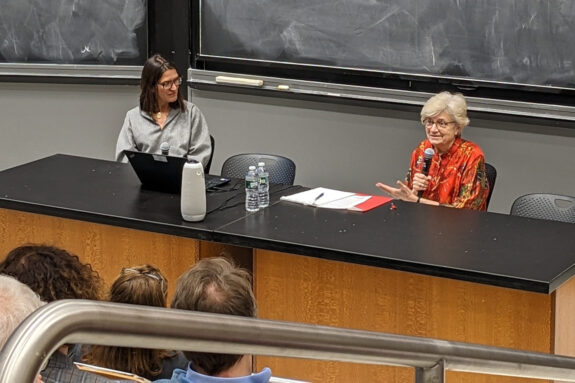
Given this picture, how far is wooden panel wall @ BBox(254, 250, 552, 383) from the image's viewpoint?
366 centimetres

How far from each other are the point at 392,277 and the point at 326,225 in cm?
42

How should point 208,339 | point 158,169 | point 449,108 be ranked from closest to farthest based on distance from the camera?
point 208,339 → point 158,169 → point 449,108

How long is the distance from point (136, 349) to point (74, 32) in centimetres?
420

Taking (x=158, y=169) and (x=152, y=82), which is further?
(x=152, y=82)

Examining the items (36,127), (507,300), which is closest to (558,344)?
(507,300)

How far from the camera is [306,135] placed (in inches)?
241

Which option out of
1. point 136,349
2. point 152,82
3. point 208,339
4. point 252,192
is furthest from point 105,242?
point 208,339

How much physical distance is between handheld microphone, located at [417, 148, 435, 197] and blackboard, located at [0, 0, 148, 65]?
2.35 meters

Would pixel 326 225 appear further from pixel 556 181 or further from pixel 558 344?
pixel 556 181

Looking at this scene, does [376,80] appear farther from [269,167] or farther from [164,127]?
[164,127]

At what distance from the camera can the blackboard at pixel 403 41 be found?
17.4ft

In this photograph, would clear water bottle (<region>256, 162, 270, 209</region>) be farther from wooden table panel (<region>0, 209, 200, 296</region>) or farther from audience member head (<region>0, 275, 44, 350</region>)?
audience member head (<region>0, 275, 44, 350</region>)

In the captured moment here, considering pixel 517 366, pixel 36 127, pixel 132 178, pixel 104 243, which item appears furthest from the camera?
pixel 36 127

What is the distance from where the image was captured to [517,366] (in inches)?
60.2
